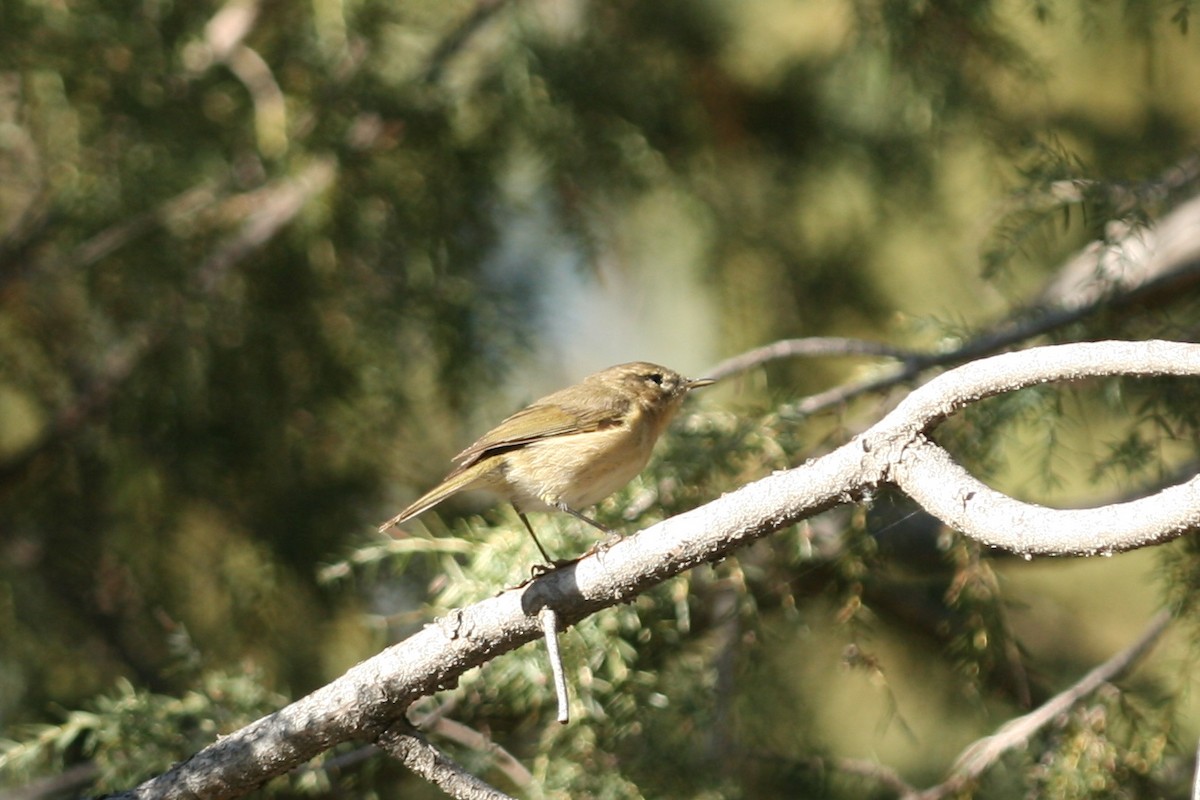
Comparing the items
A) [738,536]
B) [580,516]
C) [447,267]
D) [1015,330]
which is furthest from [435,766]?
[447,267]

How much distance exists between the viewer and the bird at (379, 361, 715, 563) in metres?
2.99

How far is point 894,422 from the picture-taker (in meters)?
1.96

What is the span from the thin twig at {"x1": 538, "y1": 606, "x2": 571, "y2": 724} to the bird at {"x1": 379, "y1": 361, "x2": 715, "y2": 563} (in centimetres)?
57

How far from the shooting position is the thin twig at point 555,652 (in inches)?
79.9

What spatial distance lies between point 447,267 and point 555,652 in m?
2.29

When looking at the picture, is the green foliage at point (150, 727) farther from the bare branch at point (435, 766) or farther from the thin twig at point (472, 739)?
the bare branch at point (435, 766)

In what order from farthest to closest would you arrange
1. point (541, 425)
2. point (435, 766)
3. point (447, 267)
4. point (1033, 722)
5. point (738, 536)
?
point (447, 267)
point (541, 425)
point (1033, 722)
point (435, 766)
point (738, 536)

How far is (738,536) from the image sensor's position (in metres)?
2.03

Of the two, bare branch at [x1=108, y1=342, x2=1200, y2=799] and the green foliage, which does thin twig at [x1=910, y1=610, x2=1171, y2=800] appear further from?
the green foliage

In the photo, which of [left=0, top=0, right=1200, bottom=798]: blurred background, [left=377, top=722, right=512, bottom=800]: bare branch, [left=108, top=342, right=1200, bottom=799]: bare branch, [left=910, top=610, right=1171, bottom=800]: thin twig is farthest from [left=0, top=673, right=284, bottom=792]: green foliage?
[left=910, top=610, right=1171, bottom=800]: thin twig

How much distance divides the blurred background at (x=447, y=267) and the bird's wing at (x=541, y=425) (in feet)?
1.22

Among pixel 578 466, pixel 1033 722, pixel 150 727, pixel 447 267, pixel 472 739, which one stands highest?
pixel 447 267

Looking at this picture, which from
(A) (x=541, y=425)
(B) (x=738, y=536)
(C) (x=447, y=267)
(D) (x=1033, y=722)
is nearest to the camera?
(B) (x=738, y=536)

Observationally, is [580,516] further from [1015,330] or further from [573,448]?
[1015,330]
